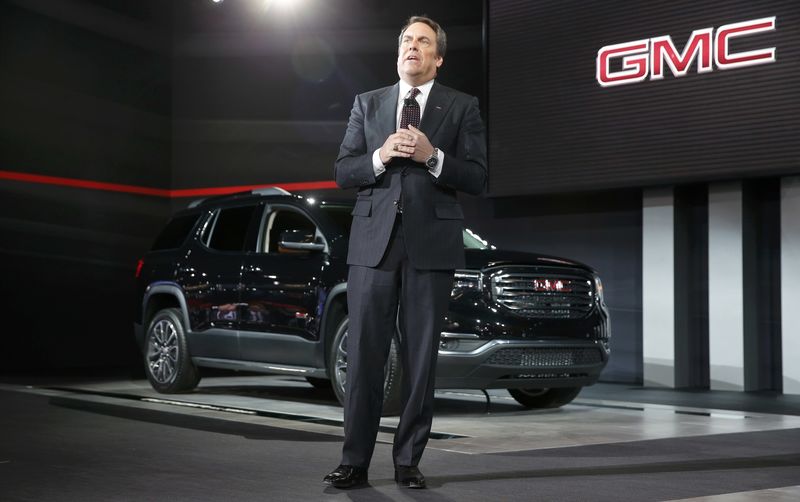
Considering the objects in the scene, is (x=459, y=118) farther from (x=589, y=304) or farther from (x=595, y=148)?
(x=595, y=148)

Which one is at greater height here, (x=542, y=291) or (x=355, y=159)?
(x=355, y=159)

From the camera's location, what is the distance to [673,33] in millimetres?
10930

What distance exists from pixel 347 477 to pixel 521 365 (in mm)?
3372

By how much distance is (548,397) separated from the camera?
8.98 meters

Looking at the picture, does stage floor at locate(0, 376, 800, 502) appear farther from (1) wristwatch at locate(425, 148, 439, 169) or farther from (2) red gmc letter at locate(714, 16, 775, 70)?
(2) red gmc letter at locate(714, 16, 775, 70)

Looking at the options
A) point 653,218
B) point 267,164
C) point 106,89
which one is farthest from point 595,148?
point 106,89

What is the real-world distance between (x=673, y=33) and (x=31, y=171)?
728 cm

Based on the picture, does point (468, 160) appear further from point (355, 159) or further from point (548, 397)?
point (548, 397)

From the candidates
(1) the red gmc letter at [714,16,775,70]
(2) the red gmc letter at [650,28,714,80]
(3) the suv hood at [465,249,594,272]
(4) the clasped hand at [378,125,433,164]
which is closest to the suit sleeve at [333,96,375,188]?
(4) the clasped hand at [378,125,433,164]

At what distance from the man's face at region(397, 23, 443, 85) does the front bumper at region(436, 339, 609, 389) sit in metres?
3.28

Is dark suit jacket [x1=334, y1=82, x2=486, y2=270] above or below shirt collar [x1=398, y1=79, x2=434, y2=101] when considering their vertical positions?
below

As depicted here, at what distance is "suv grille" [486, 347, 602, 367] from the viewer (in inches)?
307

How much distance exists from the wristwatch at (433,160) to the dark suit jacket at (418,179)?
1.7 inches

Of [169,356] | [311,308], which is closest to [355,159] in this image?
[311,308]
